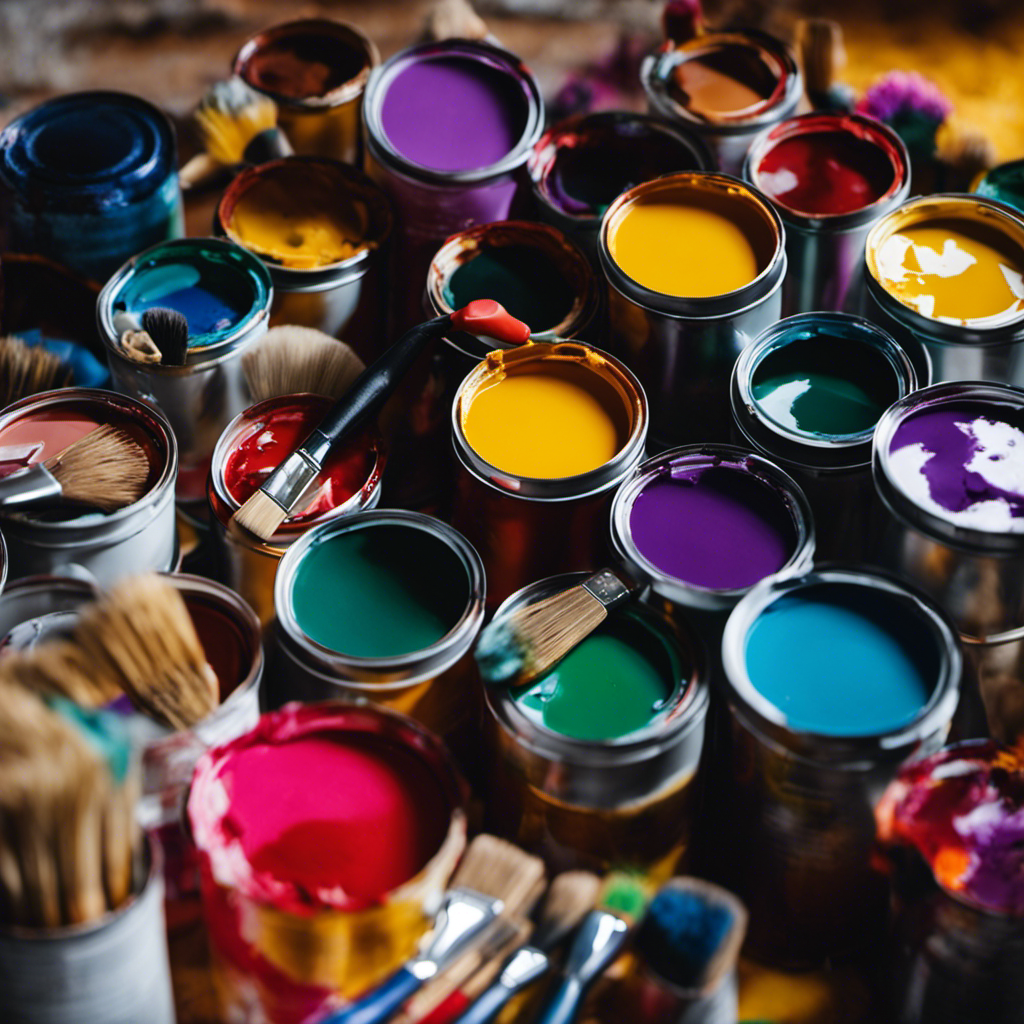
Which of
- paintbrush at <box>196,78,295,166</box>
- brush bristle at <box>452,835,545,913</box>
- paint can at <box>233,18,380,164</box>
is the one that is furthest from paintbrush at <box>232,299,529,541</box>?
paint can at <box>233,18,380,164</box>

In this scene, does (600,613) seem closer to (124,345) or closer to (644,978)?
Answer: (644,978)

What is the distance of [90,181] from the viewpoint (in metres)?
2.48

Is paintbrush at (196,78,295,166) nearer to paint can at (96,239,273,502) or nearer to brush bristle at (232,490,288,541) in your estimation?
paint can at (96,239,273,502)

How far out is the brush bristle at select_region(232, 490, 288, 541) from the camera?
6.49ft

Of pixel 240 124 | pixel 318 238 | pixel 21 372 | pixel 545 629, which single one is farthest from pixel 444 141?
pixel 545 629

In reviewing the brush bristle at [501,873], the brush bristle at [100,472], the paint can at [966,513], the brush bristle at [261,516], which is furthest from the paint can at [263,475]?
the paint can at [966,513]

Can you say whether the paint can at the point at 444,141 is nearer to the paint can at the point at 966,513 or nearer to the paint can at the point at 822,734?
the paint can at the point at 966,513

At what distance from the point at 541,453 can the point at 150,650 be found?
0.74 m

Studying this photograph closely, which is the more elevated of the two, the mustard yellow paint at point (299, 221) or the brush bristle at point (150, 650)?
the mustard yellow paint at point (299, 221)

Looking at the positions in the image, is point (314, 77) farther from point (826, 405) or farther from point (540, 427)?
point (826, 405)

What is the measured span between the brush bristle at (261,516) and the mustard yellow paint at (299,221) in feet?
2.14

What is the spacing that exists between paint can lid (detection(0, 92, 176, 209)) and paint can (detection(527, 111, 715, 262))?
0.81 metres

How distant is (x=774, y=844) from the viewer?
1795 millimetres

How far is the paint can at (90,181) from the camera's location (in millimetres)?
2484
